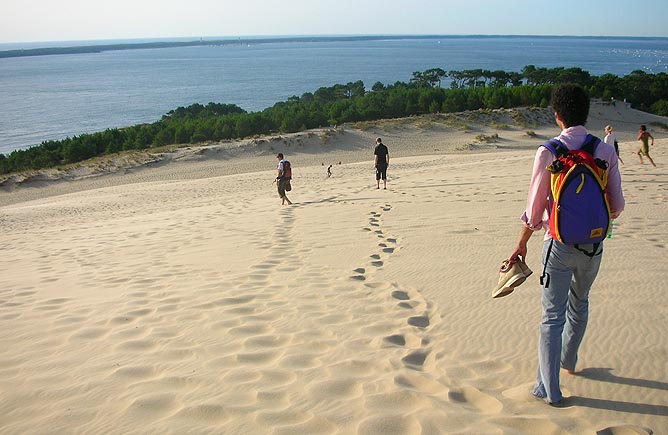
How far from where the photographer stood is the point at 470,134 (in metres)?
34.3

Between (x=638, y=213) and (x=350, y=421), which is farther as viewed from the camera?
(x=638, y=213)

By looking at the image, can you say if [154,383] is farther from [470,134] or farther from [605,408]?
[470,134]

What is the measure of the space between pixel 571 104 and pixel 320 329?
245 cm

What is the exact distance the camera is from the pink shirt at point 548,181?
2.88 m

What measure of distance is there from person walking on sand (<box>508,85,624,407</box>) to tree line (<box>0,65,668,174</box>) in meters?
33.1

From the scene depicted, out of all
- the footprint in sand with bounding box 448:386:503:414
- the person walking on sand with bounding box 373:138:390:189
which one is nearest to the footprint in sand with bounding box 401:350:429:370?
the footprint in sand with bounding box 448:386:503:414

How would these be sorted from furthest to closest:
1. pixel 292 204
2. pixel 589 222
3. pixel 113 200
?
pixel 113 200, pixel 292 204, pixel 589 222

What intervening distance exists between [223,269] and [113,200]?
534 inches

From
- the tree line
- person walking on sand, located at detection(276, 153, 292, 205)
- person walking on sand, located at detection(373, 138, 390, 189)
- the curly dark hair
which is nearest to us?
the curly dark hair

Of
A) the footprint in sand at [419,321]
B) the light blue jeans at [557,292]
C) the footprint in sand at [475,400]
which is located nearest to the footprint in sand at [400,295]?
the footprint in sand at [419,321]

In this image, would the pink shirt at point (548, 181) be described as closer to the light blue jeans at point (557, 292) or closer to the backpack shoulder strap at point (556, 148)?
the backpack shoulder strap at point (556, 148)

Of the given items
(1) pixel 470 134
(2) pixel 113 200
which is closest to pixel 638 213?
(2) pixel 113 200

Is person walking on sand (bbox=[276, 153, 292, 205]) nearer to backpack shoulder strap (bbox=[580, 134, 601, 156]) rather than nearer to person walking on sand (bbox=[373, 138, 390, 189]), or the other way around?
person walking on sand (bbox=[373, 138, 390, 189])

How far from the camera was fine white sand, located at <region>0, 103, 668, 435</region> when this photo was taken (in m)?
2.93
